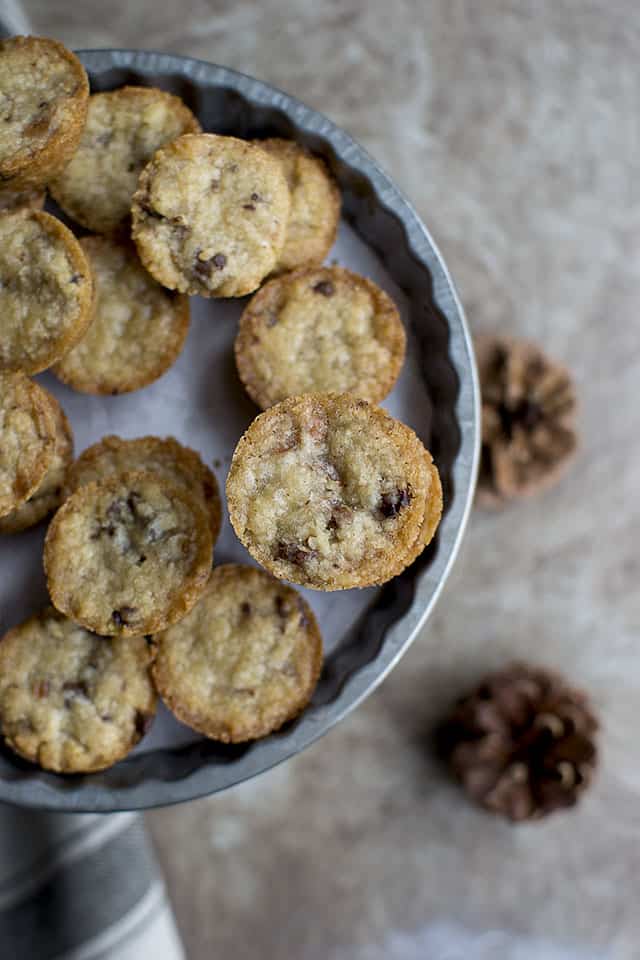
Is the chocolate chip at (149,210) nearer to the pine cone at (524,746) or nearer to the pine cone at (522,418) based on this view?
the pine cone at (522,418)

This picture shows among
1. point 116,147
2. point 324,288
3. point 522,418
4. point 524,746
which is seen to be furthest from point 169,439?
point 524,746

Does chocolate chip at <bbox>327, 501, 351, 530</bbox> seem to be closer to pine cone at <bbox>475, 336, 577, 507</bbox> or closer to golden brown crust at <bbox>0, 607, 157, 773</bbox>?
golden brown crust at <bbox>0, 607, 157, 773</bbox>

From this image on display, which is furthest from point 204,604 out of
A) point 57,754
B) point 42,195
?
point 42,195

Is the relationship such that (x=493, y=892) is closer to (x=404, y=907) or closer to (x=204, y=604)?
(x=404, y=907)

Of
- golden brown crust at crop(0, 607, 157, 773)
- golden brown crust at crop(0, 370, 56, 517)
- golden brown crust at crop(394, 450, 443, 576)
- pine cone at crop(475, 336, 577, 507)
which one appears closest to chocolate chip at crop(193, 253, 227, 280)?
golden brown crust at crop(0, 370, 56, 517)

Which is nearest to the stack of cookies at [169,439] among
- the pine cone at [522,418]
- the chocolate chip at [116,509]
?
the chocolate chip at [116,509]
